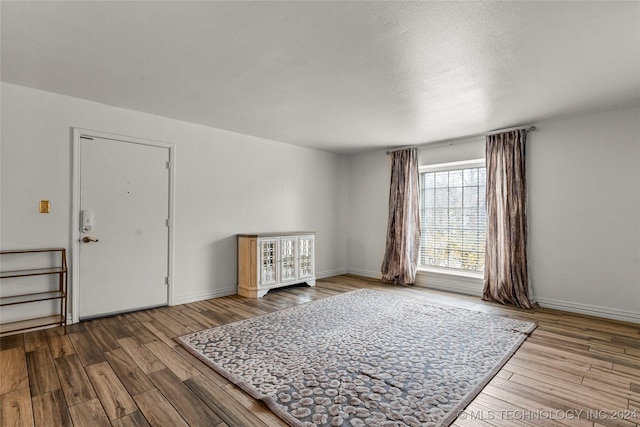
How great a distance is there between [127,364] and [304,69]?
9.18 ft

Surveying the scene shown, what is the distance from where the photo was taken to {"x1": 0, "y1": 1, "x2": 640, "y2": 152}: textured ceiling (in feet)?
6.29

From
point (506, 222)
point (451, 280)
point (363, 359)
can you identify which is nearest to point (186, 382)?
point (363, 359)

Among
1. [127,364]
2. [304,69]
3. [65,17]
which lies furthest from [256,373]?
[65,17]

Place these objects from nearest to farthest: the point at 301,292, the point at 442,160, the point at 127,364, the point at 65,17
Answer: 1. the point at 65,17
2. the point at 127,364
3. the point at 301,292
4. the point at 442,160

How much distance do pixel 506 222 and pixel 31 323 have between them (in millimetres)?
5654

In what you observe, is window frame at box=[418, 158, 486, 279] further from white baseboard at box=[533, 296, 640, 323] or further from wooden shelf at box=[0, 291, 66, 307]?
wooden shelf at box=[0, 291, 66, 307]

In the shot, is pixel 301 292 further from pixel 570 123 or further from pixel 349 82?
pixel 570 123

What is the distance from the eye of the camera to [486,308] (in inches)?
157

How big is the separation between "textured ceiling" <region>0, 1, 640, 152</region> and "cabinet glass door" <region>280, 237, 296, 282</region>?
196cm

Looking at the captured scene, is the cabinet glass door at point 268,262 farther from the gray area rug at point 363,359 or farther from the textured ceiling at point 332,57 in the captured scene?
the textured ceiling at point 332,57

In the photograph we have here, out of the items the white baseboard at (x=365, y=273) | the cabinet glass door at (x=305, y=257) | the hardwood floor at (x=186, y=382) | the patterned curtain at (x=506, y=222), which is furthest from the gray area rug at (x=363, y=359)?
the white baseboard at (x=365, y=273)

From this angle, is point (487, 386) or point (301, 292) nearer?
point (487, 386)

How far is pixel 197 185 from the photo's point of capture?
→ 4262 millimetres

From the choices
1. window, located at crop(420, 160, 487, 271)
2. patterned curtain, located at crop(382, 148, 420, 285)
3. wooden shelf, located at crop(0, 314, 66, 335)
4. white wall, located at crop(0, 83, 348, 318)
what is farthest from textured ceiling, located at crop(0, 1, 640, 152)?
wooden shelf, located at crop(0, 314, 66, 335)
